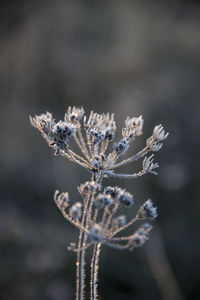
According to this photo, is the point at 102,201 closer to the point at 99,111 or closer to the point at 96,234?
the point at 96,234

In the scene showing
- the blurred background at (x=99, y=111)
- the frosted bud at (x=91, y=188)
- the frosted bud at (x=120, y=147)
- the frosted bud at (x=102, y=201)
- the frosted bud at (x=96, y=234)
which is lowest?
the frosted bud at (x=96, y=234)

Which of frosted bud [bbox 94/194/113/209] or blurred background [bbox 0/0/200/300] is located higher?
blurred background [bbox 0/0/200/300]

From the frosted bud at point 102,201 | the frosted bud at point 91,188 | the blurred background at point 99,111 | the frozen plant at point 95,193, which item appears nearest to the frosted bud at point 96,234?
the frozen plant at point 95,193

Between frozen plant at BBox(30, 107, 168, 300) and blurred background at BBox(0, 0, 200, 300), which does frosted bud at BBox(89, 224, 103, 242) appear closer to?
frozen plant at BBox(30, 107, 168, 300)

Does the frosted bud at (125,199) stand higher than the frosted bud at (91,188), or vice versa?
the frosted bud at (91,188)

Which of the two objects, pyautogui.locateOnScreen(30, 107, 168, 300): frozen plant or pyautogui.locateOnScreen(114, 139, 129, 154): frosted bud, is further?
pyautogui.locateOnScreen(114, 139, 129, 154): frosted bud

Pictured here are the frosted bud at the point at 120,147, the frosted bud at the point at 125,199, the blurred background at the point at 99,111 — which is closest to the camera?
the frosted bud at the point at 125,199

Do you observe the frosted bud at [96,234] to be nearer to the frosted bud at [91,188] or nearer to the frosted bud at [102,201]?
the frosted bud at [102,201]

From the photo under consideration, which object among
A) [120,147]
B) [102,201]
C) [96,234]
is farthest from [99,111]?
[96,234]

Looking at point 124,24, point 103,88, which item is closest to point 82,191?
point 103,88

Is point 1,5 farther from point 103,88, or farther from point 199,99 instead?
point 199,99

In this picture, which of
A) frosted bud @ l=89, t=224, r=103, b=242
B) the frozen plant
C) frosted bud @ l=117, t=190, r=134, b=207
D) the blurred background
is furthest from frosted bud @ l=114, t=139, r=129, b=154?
the blurred background
